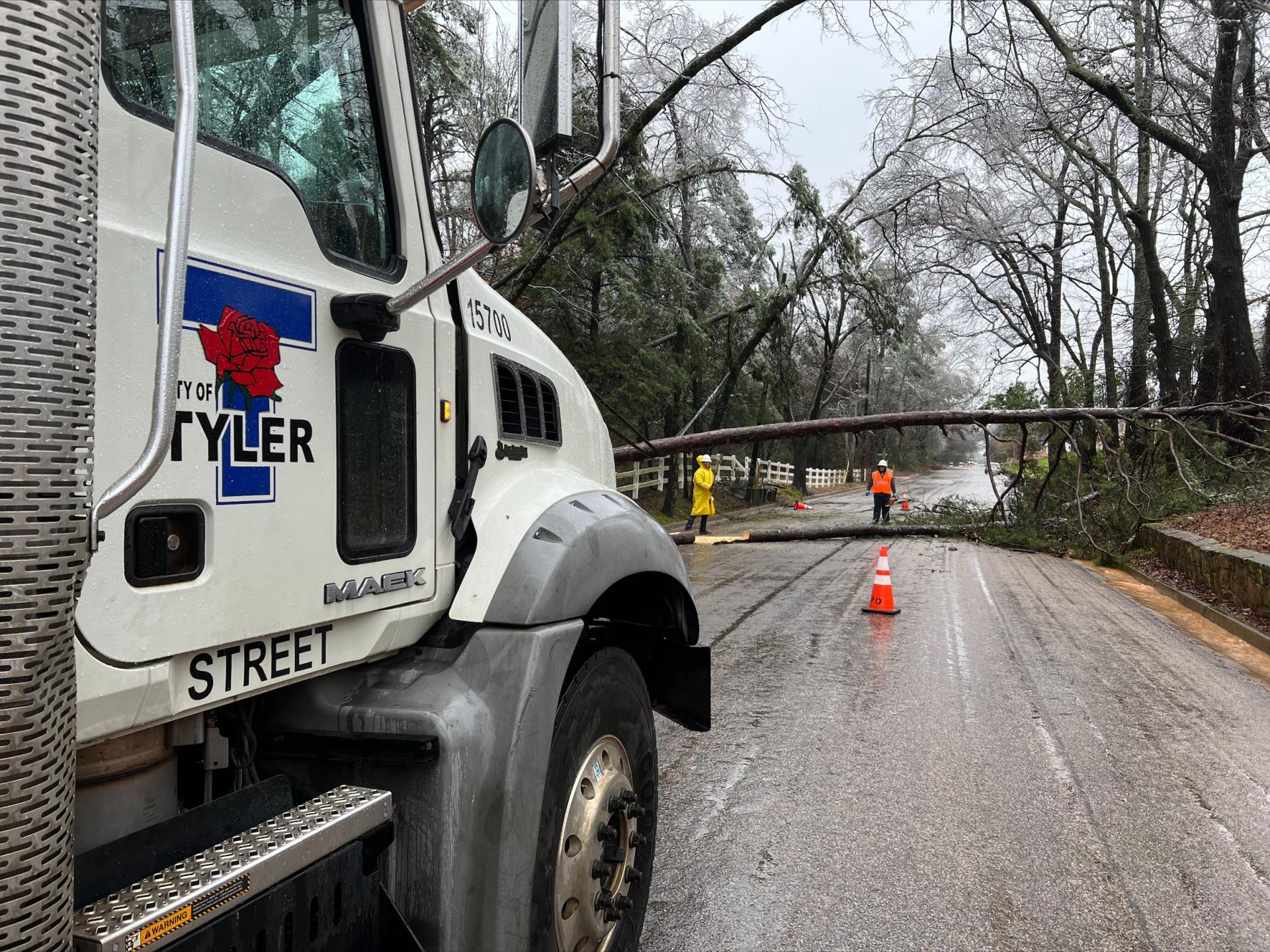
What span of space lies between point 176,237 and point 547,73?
1032 millimetres

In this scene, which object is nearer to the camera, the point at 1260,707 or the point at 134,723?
the point at 134,723

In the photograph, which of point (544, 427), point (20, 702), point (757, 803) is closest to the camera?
point (20, 702)

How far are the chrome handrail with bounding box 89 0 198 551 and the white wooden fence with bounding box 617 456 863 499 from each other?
902 centimetres

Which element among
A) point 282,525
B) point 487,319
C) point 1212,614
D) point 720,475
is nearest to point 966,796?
point 487,319

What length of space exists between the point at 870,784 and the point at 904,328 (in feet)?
67.8

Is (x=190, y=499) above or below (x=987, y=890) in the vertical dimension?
above

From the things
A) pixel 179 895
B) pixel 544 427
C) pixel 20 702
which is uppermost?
pixel 544 427

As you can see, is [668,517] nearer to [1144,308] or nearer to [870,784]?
[1144,308]

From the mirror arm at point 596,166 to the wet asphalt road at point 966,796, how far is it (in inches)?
101

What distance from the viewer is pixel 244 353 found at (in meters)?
1.62

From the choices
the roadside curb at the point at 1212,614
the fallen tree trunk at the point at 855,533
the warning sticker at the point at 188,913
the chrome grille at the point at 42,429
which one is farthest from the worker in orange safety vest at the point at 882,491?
the chrome grille at the point at 42,429

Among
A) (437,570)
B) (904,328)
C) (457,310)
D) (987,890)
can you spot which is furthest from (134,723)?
(904,328)

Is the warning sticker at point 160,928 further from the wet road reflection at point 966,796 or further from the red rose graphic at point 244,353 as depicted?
the wet road reflection at point 966,796

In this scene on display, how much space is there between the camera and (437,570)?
7.18 ft
